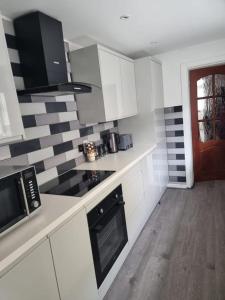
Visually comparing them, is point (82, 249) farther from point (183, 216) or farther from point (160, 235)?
point (183, 216)

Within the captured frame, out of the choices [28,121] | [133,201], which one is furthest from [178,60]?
[28,121]

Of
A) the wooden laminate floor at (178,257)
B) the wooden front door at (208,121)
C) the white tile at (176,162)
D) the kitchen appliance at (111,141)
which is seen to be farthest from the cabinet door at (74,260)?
the wooden front door at (208,121)

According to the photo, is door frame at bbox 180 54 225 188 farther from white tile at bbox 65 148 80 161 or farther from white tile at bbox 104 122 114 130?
white tile at bbox 65 148 80 161

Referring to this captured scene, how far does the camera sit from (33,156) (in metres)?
1.76

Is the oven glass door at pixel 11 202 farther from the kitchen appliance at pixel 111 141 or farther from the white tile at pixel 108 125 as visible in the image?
the white tile at pixel 108 125

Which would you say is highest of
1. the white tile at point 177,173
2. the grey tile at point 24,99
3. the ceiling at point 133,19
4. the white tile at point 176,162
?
the ceiling at point 133,19

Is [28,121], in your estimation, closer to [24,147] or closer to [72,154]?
[24,147]

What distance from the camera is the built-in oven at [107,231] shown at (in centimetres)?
154

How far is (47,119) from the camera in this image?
191 centimetres

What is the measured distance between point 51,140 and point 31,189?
2.69 ft

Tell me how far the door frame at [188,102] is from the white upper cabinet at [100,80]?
1045 mm

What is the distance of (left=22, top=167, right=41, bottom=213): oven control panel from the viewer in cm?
117

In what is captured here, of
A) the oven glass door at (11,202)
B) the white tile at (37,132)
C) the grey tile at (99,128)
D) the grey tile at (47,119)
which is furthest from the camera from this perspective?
the grey tile at (99,128)

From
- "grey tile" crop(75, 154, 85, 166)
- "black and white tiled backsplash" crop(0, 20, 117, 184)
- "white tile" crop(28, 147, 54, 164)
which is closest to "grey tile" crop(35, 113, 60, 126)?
"black and white tiled backsplash" crop(0, 20, 117, 184)
